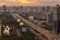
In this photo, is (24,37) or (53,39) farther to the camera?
(24,37)

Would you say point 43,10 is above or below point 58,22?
below

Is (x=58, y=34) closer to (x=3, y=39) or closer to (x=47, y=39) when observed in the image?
(x=47, y=39)

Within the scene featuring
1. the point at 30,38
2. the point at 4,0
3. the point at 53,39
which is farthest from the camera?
the point at 4,0

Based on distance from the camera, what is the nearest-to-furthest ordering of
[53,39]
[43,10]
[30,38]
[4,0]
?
[53,39]
[30,38]
[4,0]
[43,10]

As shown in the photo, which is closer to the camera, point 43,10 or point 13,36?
point 13,36

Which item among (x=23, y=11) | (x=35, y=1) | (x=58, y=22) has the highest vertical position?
(x=58, y=22)

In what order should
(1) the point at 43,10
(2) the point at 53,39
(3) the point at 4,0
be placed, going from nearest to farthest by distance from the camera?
(2) the point at 53,39, (3) the point at 4,0, (1) the point at 43,10

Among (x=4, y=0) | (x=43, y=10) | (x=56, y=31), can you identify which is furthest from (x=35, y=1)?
(x=56, y=31)

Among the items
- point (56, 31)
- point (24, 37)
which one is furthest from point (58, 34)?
point (24, 37)

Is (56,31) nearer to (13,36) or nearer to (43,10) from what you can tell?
(13,36)
